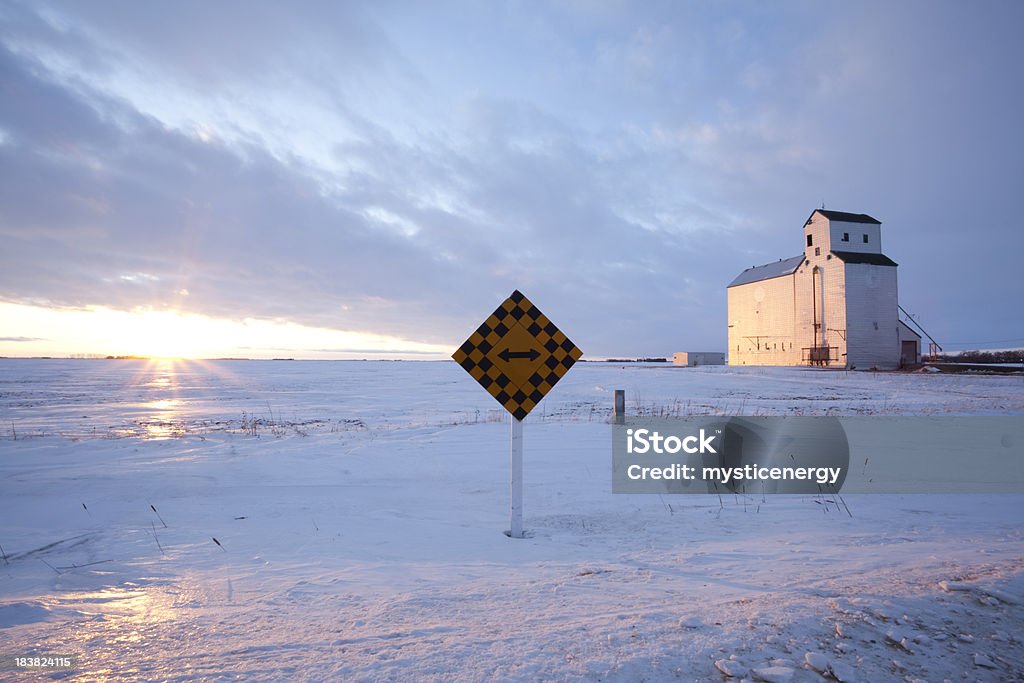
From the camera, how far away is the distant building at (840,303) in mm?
41406

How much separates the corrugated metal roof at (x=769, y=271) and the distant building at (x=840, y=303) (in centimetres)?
17

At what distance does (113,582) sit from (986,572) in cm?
714

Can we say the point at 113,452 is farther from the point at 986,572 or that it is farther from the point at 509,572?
the point at 986,572

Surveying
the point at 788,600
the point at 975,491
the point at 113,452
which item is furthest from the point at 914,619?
the point at 113,452

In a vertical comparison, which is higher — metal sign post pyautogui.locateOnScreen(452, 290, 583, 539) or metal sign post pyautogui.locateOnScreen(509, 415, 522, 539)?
metal sign post pyautogui.locateOnScreen(452, 290, 583, 539)

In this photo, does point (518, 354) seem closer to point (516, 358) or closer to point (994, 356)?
point (516, 358)
